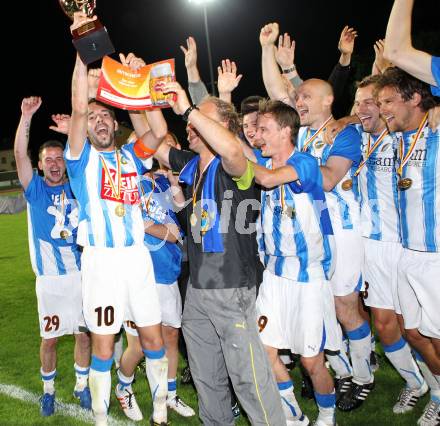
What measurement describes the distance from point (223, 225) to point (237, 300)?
479 mm

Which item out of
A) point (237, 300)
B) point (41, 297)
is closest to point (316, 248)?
point (237, 300)

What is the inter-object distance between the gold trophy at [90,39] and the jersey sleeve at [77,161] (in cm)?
66

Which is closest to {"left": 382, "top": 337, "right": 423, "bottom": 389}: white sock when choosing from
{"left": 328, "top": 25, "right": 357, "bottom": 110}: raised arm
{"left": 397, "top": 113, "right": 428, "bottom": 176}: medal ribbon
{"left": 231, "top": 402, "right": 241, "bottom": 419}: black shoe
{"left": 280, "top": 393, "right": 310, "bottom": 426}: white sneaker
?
{"left": 280, "top": 393, "right": 310, "bottom": 426}: white sneaker

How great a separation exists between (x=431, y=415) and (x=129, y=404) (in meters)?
2.38

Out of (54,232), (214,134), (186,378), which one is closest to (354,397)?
(186,378)

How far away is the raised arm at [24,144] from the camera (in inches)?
178

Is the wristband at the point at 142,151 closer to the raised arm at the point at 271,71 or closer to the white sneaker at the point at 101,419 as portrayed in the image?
the raised arm at the point at 271,71

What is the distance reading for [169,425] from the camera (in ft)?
13.8

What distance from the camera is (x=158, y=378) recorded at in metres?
3.99

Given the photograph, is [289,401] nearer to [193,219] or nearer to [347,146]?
[193,219]

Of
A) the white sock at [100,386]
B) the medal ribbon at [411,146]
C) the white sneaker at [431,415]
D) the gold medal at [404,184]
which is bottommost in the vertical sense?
the white sneaker at [431,415]

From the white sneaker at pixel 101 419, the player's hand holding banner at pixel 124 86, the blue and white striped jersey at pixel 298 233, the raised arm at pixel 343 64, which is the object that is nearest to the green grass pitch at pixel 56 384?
the white sneaker at pixel 101 419

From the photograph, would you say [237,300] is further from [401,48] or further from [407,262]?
[401,48]

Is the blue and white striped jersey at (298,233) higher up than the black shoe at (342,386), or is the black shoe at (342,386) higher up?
the blue and white striped jersey at (298,233)
